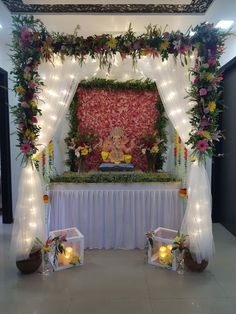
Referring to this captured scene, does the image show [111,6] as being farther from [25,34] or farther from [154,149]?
[154,149]

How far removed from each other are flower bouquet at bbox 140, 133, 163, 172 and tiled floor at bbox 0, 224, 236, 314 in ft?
6.01

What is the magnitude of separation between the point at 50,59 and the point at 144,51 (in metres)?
0.99

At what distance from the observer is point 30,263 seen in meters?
2.97

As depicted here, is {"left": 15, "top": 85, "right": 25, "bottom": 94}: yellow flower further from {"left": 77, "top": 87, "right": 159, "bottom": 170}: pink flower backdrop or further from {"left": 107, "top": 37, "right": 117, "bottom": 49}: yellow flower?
{"left": 77, "top": 87, "right": 159, "bottom": 170}: pink flower backdrop

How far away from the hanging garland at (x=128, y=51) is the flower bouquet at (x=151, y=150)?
178 centimetres

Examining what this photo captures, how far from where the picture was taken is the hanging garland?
2922mm

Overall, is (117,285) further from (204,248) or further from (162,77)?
(162,77)

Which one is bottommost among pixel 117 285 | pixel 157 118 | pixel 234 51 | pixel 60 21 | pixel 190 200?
pixel 117 285

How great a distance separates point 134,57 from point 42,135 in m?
1.30

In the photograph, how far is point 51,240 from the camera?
311cm

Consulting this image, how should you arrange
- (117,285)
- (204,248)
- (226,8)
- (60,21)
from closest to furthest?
1. (117,285)
2. (204,248)
3. (226,8)
4. (60,21)

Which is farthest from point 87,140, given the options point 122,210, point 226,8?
point 226,8

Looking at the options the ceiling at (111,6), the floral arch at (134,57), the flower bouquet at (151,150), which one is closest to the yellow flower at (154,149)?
the flower bouquet at (151,150)

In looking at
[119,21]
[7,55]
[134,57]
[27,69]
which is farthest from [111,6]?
[7,55]
